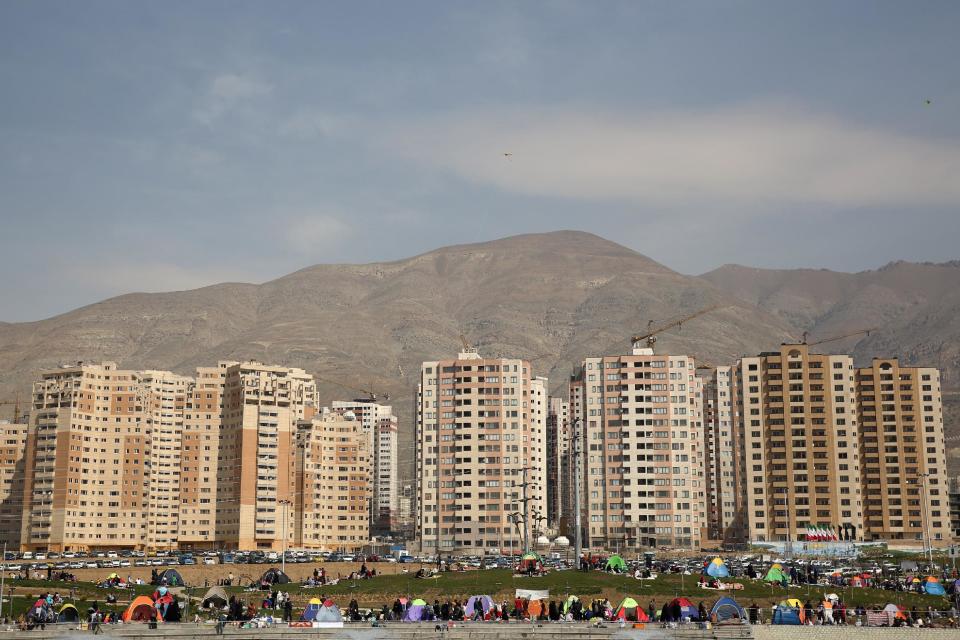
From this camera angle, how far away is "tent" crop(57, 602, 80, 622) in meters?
61.6

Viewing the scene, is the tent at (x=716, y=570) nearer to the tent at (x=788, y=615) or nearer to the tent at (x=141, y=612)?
the tent at (x=788, y=615)

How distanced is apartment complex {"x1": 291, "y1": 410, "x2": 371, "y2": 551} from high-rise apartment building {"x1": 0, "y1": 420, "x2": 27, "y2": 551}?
4049 centimetres

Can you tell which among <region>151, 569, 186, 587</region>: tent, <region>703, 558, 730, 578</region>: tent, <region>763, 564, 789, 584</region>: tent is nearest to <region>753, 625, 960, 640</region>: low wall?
<region>763, 564, 789, 584</region>: tent

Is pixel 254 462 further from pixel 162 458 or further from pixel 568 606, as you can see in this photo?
pixel 568 606

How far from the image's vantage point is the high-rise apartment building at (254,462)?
576ft

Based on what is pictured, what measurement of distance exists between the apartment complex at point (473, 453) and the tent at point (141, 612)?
103 meters

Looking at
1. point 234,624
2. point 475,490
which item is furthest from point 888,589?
point 475,490

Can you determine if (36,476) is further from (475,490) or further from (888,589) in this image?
(888,589)

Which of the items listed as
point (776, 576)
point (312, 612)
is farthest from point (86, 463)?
point (312, 612)

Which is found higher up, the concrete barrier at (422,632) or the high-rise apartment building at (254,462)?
the high-rise apartment building at (254,462)

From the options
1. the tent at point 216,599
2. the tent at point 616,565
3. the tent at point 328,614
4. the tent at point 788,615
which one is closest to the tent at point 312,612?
the tent at point 328,614

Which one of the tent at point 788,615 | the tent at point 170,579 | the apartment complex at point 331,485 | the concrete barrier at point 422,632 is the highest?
the apartment complex at point 331,485

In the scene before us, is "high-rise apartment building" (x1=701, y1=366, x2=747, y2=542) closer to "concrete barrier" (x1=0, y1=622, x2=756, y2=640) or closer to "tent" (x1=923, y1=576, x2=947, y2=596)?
"tent" (x1=923, y1=576, x2=947, y2=596)

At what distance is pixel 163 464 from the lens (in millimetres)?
182250
